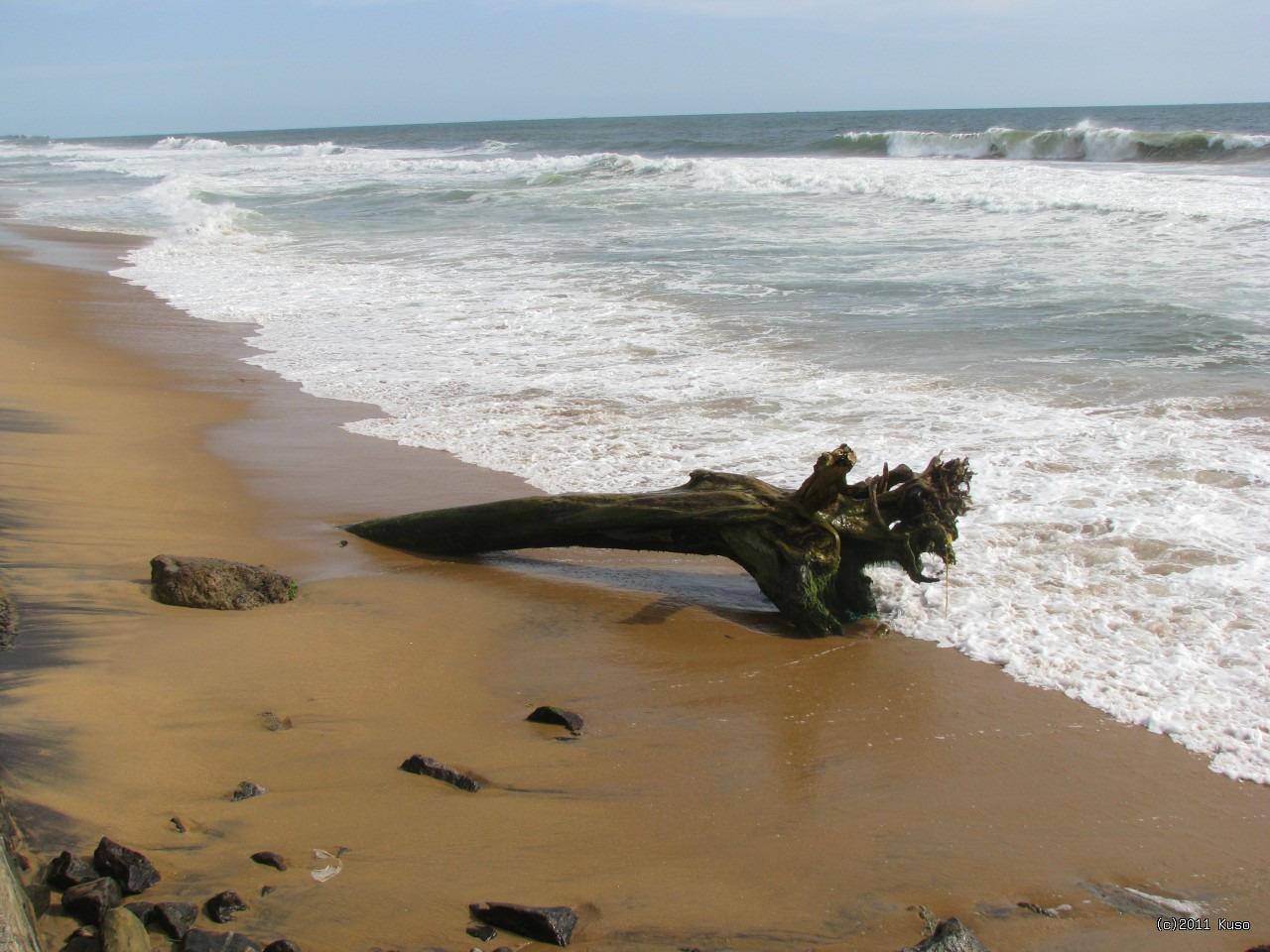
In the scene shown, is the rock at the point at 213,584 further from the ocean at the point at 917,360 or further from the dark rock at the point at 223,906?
the dark rock at the point at 223,906

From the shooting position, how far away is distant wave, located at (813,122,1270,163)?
33.4 meters

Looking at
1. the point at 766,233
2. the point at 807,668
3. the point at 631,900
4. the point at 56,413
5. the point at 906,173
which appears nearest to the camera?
the point at 631,900

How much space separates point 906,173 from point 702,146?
27731 millimetres

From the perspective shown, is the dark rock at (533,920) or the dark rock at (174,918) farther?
the dark rock at (533,920)

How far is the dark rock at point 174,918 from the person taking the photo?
92.9 inches

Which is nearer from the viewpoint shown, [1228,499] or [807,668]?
[807,668]

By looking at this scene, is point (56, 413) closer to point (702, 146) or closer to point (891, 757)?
point (891, 757)

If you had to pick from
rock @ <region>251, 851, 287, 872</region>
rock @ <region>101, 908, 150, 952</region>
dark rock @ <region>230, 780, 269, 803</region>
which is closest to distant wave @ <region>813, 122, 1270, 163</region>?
dark rock @ <region>230, 780, 269, 803</region>

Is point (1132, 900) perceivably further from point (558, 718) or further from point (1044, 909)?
point (558, 718)

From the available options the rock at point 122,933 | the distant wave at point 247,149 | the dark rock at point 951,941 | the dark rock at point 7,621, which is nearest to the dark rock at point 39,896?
the rock at point 122,933

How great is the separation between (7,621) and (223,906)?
7.06ft

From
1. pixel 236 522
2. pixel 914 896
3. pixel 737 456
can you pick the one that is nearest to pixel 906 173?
pixel 737 456

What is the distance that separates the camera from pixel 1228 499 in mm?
5469

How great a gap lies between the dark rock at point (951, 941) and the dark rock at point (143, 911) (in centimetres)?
169
